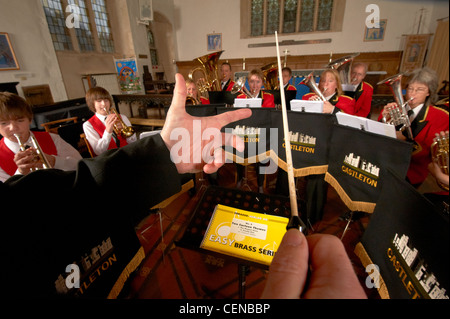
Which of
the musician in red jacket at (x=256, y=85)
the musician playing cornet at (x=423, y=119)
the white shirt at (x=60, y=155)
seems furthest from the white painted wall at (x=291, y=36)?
the white shirt at (x=60, y=155)

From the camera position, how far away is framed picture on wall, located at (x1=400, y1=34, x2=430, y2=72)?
27.2ft

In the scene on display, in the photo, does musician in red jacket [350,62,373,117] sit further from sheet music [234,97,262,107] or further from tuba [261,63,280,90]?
sheet music [234,97,262,107]

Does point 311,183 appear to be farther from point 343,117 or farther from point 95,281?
point 95,281

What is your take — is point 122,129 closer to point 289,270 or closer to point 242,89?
point 242,89

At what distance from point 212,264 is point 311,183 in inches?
59.1

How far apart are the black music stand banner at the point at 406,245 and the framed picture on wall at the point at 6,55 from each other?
27.7 feet

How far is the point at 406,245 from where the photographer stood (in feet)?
3.12

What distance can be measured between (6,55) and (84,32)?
359 centimetres

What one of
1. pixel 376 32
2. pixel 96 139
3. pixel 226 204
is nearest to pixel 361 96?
pixel 226 204

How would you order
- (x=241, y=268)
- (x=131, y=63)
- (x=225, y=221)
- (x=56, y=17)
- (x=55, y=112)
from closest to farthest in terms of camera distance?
1. (x=225, y=221)
2. (x=241, y=268)
3. (x=55, y=112)
4. (x=56, y=17)
5. (x=131, y=63)

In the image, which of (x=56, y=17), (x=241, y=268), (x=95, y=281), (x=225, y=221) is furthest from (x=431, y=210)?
(x=56, y=17)

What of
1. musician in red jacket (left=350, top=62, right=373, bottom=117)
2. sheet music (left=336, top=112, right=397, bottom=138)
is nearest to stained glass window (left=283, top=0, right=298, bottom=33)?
musician in red jacket (left=350, top=62, right=373, bottom=117)

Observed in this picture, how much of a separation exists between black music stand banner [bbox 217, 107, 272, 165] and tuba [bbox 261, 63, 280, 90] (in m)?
1.96
